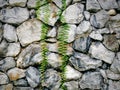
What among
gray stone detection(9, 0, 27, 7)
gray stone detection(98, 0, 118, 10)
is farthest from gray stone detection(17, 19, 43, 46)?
gray stone detection(98, 0, 118, 10)

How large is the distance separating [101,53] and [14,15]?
1205 mm

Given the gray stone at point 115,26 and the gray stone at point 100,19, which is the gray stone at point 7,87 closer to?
the gray stone at point 100,19

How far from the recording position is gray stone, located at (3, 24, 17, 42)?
10.7ft

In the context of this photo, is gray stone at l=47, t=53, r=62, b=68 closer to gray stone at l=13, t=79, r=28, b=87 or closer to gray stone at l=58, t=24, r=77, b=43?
gray stone at l=58, t=24, r=77, b=43

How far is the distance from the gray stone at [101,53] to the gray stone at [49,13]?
1.97ft

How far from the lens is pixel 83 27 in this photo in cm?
312

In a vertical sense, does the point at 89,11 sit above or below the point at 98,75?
above

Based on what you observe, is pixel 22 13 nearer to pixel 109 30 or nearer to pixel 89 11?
pixel 89 11

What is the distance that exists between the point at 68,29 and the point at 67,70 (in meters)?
0.51

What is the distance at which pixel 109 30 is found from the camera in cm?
308

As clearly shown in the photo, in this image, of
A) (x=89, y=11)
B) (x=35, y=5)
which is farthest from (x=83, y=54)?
(x=35, y=5)

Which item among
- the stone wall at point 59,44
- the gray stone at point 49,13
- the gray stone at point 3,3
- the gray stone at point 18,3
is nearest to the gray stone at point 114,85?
the stone wall at point 59,44

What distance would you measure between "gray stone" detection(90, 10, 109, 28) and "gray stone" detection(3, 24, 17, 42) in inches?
39.6

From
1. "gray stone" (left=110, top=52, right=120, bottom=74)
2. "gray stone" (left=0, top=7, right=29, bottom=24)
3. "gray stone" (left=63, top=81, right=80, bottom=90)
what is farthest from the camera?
"gray stone" (left=0, top=7, right=29, bottom=24)
